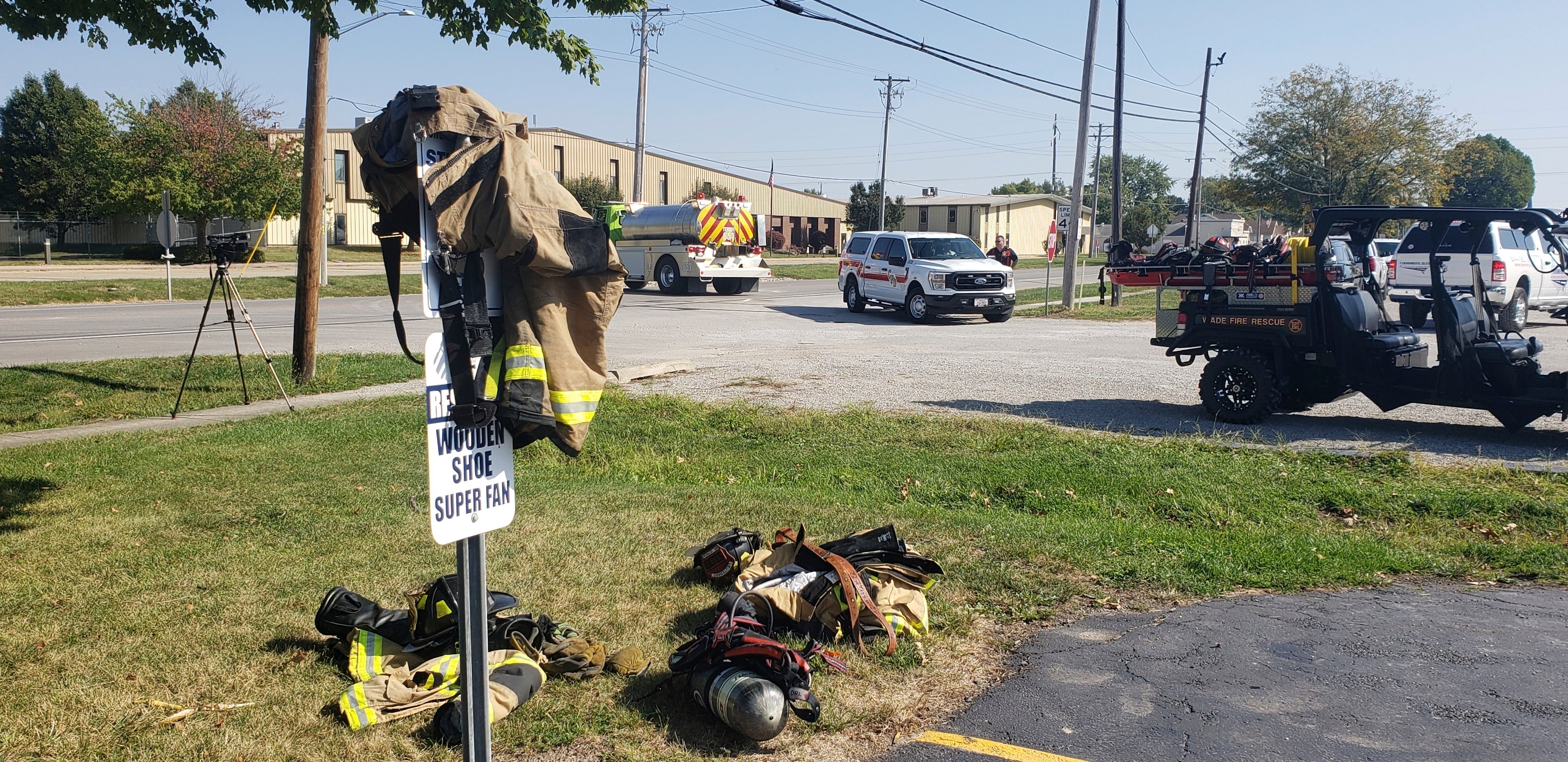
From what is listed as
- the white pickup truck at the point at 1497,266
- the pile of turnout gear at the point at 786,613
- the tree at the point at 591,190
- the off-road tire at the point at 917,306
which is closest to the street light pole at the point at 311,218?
the pile of turnout gear at the point at 786,613

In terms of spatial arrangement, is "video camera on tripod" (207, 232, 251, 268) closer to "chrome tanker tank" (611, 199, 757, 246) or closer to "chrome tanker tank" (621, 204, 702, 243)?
"chrome tanker tank" (621, 204, 702, 243)

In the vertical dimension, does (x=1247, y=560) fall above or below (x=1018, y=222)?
below

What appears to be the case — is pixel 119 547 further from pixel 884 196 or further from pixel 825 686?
pixel 884 196

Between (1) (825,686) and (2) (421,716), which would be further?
(1) (825,686)

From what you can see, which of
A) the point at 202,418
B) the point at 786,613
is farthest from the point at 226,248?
the point at 786,613

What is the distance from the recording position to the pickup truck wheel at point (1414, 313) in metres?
Answer: 10.5

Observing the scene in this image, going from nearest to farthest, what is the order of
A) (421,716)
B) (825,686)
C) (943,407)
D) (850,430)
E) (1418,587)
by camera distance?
(421,716) → (825,686) → (1418,587) → (850,430) → (943,407)

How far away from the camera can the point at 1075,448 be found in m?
9.47

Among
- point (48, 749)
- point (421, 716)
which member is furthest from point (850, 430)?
point (48, 749)

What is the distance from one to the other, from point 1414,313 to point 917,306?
47.8 ft

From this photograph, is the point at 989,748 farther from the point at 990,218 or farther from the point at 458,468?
the point at 990,218

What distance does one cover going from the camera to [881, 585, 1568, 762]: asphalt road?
404 centimetres

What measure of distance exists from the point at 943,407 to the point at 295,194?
40.7m

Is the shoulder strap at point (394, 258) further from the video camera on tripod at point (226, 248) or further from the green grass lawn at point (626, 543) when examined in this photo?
the video camera on tripod at point (226, 248)
